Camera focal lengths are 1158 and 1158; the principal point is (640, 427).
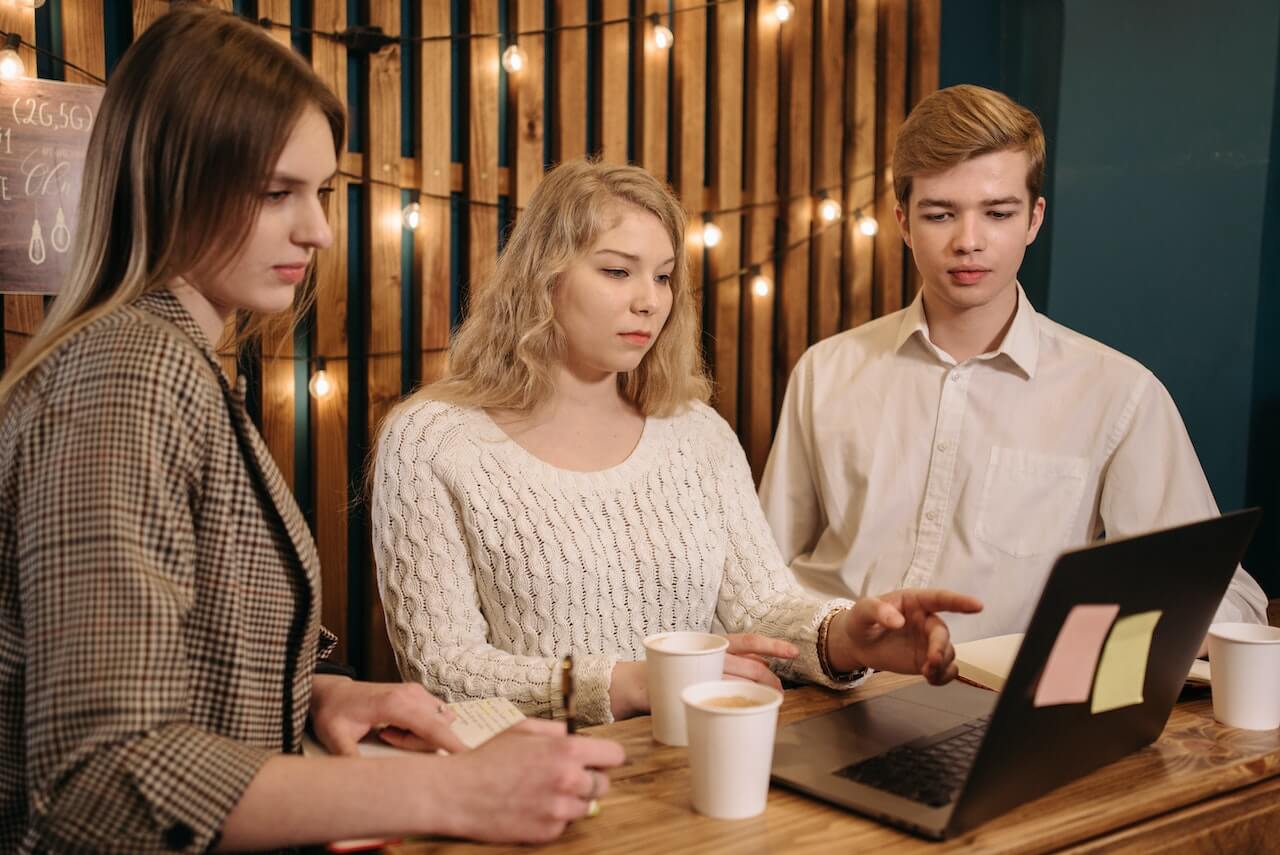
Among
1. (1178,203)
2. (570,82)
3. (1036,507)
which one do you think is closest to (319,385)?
(570,82)

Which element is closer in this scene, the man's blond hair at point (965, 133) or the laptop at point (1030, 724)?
the laptop at point (1030, 724)

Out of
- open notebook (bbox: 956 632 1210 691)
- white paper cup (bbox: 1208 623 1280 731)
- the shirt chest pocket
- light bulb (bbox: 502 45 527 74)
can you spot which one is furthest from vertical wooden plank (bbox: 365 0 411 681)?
white paper cup (bbox: 1208 623 1280 731)

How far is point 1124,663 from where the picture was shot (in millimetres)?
1193

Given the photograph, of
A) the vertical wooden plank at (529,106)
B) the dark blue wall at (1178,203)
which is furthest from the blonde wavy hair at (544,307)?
the dark blue wall at (1178,203)

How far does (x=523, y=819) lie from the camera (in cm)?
103

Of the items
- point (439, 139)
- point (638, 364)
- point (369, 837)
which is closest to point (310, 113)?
point (369, 837)

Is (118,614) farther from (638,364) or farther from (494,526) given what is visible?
(638,364)

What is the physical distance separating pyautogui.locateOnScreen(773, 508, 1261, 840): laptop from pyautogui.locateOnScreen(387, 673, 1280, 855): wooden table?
0.07 ft

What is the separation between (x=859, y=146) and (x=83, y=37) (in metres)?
→ 2.46

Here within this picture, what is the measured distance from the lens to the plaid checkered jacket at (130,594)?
0.93 metres

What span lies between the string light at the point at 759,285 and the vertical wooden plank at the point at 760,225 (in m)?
0.01

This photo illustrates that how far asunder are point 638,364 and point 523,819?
119 centimetres

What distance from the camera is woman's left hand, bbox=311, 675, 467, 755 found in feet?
4.14

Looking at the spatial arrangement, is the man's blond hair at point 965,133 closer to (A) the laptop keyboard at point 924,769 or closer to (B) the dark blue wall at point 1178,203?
(A) the laptop keyboard at point 924,769
